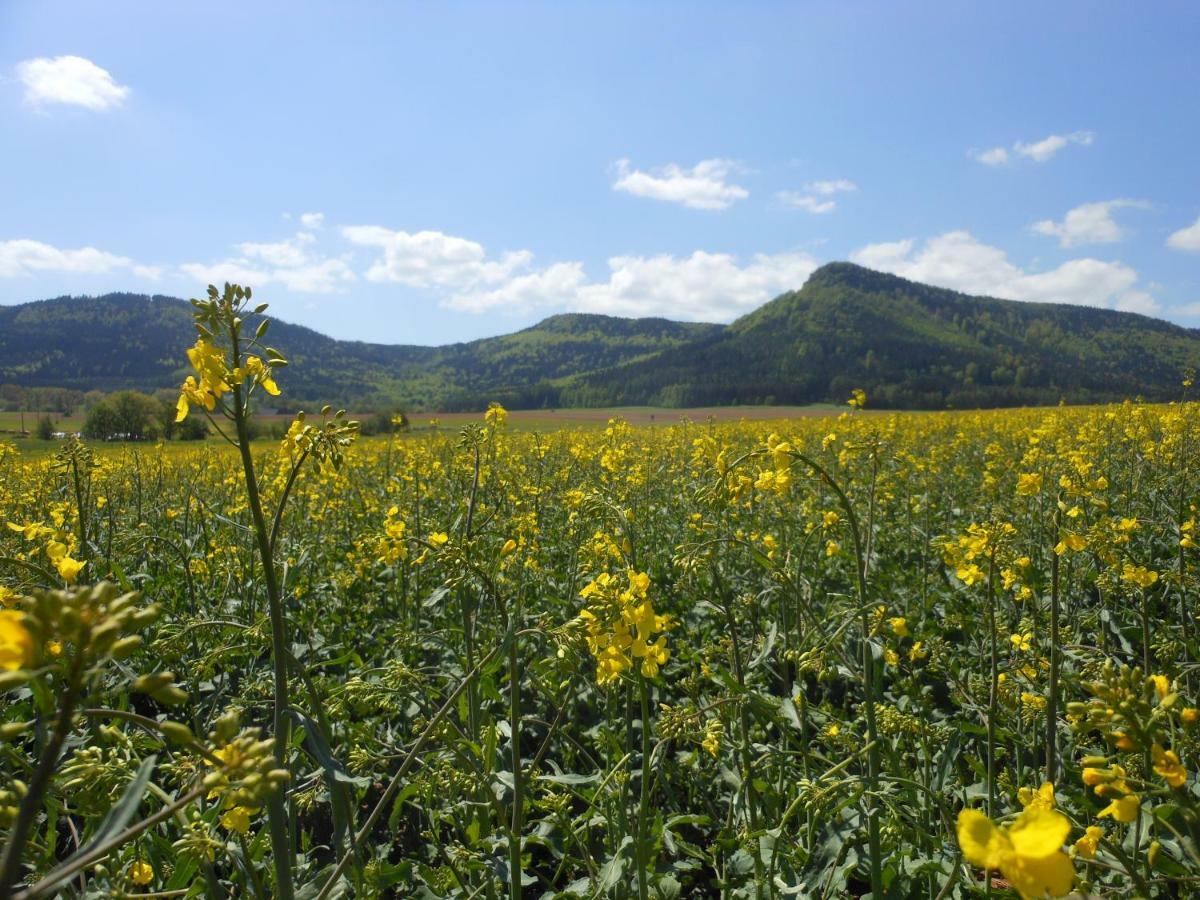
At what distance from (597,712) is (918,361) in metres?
154

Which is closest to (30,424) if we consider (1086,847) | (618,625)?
(618,625)

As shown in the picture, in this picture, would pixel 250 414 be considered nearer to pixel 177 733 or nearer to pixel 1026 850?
pixel 177 733

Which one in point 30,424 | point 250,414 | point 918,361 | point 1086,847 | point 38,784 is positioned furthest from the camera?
point 918,361

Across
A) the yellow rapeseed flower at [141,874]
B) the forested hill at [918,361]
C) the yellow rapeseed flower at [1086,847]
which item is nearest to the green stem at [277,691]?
the yellow rapeseed flower at [141,874]

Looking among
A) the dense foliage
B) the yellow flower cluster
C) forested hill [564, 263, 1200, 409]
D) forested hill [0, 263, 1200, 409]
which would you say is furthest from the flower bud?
forested hill [564, 263, 1200, 409]

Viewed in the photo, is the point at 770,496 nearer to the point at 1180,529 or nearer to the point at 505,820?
the point at 1180,529

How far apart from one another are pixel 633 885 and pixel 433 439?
13411 millimetres

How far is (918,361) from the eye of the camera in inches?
5595

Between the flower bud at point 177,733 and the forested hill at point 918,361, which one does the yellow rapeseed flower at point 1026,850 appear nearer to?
the flower bud at point 177,733

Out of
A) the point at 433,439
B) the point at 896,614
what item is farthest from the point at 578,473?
the point at 433,439

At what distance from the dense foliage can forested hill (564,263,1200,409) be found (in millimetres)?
87657

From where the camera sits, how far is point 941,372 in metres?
124

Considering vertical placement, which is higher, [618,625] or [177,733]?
[177,733]

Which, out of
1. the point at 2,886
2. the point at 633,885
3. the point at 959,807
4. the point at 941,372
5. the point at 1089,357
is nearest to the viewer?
the point at 2,886
